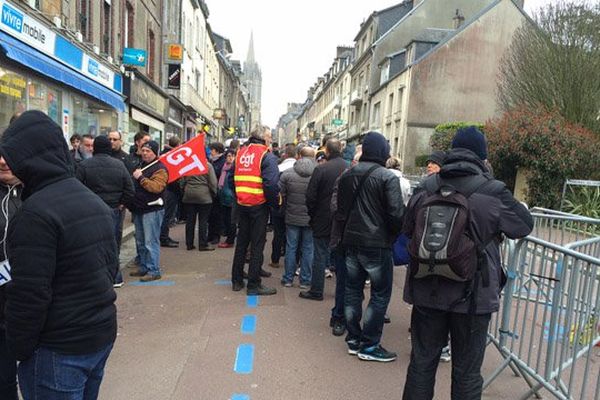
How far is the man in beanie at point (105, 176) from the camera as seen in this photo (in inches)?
209

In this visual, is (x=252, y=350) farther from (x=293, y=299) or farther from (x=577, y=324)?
(x=577, y=324)

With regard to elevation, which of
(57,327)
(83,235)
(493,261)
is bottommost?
(57,327)

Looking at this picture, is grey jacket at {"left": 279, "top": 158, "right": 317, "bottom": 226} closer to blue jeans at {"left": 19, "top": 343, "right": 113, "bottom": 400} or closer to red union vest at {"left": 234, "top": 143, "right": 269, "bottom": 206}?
red union vest at {"left": 234, "top": 143, "right": 269, "bottom": 206}

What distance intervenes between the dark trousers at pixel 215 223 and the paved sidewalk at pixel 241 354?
2935 millimetres

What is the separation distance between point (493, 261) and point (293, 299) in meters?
3.27

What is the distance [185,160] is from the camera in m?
6.66

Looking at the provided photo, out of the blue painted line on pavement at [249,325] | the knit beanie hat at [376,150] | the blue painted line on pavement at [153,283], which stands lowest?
the blue painted line on pavement at [153,283]

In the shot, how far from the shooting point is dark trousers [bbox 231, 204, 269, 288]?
18.5 ft

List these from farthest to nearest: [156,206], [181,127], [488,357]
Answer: [181,127]
[156,206]
[488,357]

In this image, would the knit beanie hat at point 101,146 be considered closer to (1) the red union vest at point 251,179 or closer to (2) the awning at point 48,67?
(1) the red union vest at point 251,179

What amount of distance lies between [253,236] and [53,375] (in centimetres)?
374

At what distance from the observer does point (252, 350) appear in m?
4.18

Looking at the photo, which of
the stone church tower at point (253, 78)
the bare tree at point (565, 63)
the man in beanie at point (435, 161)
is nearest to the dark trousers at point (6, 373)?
the man in beanie at point (435, 161)

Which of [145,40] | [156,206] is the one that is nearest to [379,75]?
[145,40]
